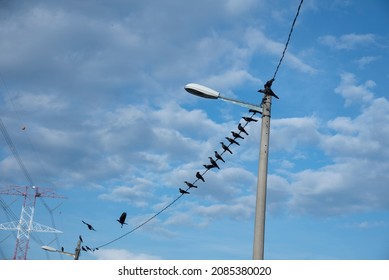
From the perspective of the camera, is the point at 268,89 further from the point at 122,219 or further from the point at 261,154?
the point at 122,219

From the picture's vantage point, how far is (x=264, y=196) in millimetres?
6633

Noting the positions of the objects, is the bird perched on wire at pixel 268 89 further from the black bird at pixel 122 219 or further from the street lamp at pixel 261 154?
the black bird at pixel 122 219

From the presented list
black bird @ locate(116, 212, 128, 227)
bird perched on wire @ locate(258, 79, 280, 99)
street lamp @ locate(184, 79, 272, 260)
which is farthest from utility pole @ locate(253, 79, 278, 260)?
black bird @ locate(116, 212, 128, 227)

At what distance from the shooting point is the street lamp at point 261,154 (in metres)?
6.36

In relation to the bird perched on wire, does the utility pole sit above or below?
below

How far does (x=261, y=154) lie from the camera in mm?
6980

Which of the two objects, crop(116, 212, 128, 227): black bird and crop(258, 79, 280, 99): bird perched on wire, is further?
crop(116, 212, 128, 227): black bird

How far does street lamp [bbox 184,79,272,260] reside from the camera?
20.9 ft

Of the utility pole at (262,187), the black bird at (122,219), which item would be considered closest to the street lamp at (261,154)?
the utility pole at (262,187)

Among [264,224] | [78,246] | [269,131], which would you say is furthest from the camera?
[78,246]

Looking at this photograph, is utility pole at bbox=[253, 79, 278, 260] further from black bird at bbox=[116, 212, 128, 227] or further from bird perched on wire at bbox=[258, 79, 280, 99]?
black bird at bbox=[116, 212, 128, 227]
